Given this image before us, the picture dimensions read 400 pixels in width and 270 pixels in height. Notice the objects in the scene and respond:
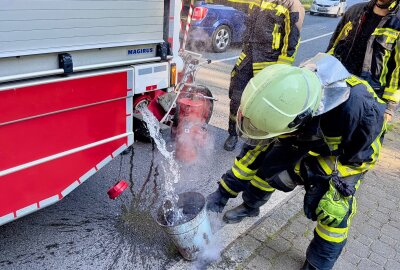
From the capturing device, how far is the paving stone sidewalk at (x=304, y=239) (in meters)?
2.69

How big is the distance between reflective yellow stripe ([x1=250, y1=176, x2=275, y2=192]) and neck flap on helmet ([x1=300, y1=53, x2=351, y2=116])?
98 centimetres

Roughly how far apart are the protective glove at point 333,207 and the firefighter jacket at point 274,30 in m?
1.93

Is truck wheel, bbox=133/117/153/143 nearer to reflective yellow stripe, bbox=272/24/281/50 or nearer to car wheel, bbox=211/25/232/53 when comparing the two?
reflective yellow stripe, bbox=272/24/281/50

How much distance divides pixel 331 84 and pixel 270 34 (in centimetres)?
196

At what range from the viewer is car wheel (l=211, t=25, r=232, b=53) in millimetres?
9016

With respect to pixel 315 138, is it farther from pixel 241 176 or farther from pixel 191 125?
pixel 191 125

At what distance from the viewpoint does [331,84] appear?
199 centimetres

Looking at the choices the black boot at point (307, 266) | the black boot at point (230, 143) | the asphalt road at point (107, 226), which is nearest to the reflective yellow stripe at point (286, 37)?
the black boot at point (230, 143)

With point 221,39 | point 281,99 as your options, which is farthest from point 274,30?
point 221,39

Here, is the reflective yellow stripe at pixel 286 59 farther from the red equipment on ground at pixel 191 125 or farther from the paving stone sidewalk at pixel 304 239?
the paving stone sidewalk at pixel 304 239

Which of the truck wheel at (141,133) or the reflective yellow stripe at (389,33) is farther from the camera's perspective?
the truck wheel at (141,133)

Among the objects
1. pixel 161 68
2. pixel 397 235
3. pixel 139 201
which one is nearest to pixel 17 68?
pixel 161 68

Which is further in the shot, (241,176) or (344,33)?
(344,33)

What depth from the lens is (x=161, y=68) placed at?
2789 mm
